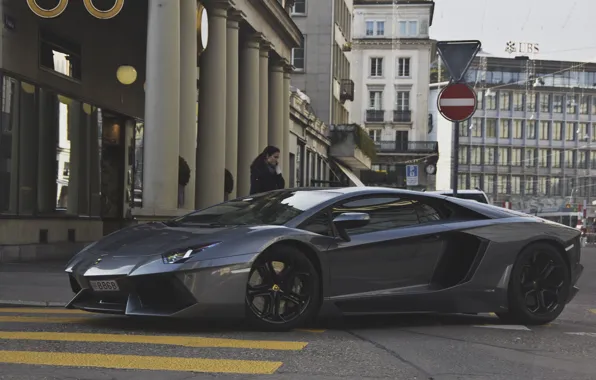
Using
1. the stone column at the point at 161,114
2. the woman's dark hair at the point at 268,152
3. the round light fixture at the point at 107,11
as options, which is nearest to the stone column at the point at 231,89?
the stone column at the point at 161,114

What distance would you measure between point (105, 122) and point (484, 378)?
1694 centimetres

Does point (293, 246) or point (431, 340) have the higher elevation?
point (293, 246)

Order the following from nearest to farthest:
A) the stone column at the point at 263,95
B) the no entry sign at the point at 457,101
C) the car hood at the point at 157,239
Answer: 1. the car hood at the point at 157,239
2. the no entry sign at the point at 457,101
3. the stone column at the point at 263,95

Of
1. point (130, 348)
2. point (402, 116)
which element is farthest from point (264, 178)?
point (402, 116)

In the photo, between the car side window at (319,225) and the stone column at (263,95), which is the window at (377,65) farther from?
the car side window at (319,225)

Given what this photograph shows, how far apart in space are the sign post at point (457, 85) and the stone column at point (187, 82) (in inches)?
268

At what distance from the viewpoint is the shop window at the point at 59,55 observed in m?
16.6

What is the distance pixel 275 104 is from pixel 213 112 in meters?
7.84

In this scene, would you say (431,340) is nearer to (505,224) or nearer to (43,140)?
(505,224)

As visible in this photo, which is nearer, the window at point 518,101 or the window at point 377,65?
the window at point 377,65

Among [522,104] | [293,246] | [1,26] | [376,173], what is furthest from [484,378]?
[522,104]

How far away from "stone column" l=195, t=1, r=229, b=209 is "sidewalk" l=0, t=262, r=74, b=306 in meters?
6.82

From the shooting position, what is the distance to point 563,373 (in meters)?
5.22

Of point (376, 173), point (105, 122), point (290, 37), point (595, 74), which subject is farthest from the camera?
point (595, 74)
